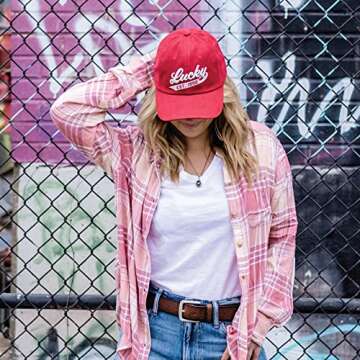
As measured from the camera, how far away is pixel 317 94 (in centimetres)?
427

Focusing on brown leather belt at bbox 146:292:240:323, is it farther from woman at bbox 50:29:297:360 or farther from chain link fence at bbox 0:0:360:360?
chain link fence at bbox 0:0:360:360

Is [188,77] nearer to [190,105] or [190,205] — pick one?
[190,105]

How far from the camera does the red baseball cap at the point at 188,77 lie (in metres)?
2.46

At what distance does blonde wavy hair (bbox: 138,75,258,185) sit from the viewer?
2.53 metres

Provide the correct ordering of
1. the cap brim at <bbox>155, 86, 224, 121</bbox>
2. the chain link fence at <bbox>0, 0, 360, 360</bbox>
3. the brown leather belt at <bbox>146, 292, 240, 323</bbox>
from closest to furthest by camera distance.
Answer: the cap brim at <bbox>155, 86, 224, 121</bbox> < the brown leather belt at <bbox>146, 292, 240, 323</bbox> < the chain link fence at <bbox>0, 0, 360, 360</bbox>

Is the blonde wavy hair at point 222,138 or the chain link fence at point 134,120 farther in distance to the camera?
the chain link fence at point 134,120

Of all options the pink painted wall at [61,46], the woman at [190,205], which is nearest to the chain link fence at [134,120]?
the pink painted wall at [61,46]

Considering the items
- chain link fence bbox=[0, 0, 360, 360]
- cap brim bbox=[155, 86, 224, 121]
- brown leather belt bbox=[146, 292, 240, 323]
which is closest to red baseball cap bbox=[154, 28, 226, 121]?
cap brim bbox=[155, 86, 224, 121]

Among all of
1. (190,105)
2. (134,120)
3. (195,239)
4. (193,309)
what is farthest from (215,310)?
(134,120)

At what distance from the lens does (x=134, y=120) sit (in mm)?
4250

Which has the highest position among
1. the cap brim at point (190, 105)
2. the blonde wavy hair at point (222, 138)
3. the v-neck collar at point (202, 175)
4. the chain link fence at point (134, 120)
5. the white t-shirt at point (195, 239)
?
the cap brim at point (190, 105)

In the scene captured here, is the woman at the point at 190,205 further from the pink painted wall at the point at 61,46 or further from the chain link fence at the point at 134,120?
the pink painted wall at the point at 61,46

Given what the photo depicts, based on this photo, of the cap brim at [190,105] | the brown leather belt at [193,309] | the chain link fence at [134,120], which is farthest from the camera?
the chain link fence at [134,120]

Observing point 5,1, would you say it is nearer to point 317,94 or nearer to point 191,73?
point 317,94
